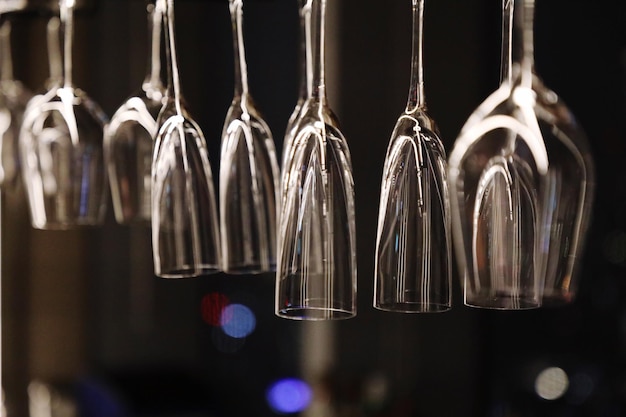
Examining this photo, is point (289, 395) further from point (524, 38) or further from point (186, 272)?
point (524, 38)

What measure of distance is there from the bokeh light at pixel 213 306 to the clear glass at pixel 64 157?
6.45 ft

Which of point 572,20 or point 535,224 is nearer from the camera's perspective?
point 535,224

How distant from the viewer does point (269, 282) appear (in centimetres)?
301

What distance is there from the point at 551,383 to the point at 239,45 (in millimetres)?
1391

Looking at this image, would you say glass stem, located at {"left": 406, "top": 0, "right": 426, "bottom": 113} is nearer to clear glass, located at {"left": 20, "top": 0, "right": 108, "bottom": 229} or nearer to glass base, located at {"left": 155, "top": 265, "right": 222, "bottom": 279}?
glass base, located at {"left": 155, "top": 265, "right": 222, "bottom": 279}

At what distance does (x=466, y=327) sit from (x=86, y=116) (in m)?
1.37

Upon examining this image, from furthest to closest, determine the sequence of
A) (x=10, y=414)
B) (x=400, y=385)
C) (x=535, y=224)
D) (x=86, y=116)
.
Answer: (x=10, y=414) < (x=400, y=385) < (x=86, y=116) < (x=535, y=224)

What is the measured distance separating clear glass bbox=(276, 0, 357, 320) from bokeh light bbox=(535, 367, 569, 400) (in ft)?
4.31

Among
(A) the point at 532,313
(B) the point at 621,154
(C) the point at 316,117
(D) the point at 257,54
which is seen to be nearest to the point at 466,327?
(A) the point at 532,313

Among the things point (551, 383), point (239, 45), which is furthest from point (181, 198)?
point (551, 383)

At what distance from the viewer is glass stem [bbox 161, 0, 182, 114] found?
93cm

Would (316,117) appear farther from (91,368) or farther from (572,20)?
(91,368)

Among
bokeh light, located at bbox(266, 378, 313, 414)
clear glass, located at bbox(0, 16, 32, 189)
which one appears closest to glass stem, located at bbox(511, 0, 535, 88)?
clear glass, located at bbox(0, 16, 32, 189)

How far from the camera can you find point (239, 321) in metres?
3.06
